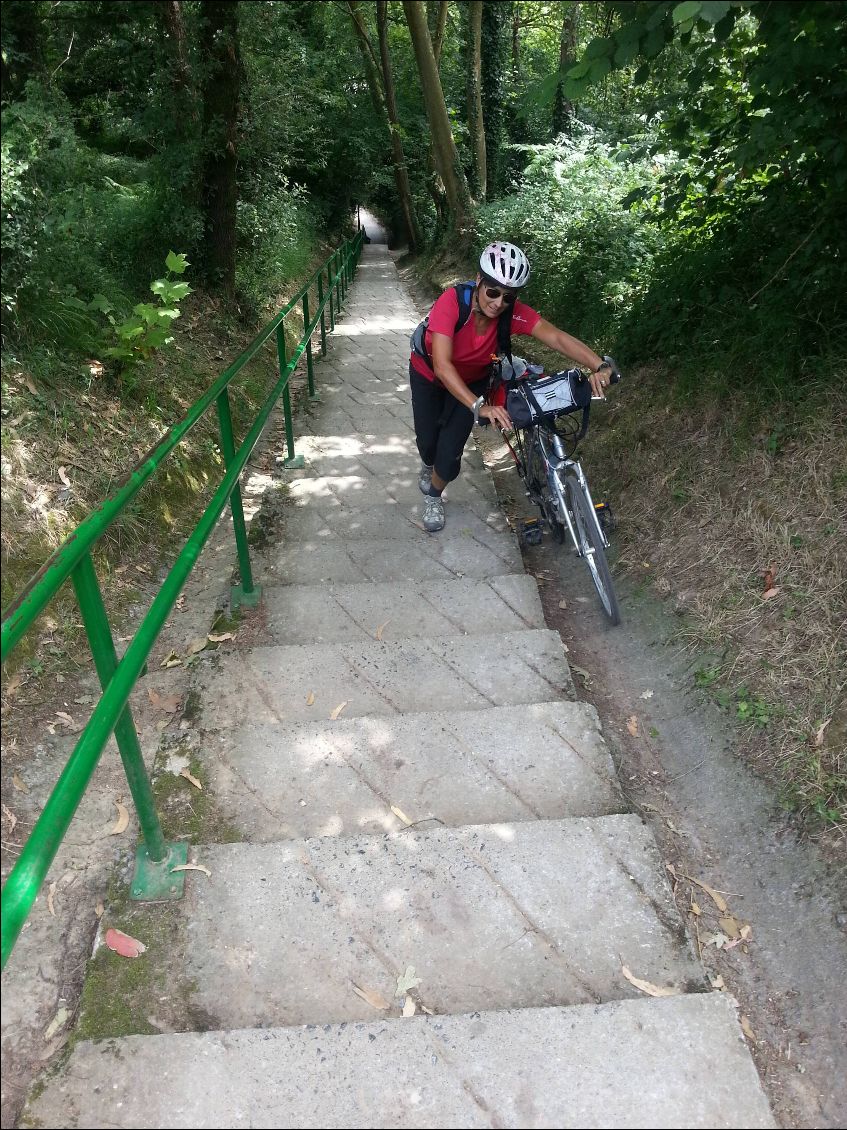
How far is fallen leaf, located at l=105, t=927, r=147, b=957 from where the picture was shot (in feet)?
6.02

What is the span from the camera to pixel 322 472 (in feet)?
16.9

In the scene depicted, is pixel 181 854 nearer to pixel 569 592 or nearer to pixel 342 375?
pixel 569 592

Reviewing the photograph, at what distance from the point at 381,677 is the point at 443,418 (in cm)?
174

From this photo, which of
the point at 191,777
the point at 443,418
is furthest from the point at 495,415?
the point at 191,777

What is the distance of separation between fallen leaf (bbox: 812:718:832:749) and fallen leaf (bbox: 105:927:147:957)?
2.03 metres

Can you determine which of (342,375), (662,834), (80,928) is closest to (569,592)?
(662,834)

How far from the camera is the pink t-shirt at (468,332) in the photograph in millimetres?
3564

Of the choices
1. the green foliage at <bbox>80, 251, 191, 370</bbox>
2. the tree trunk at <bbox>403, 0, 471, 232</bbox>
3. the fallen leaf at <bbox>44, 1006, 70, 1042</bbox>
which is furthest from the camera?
the tree trunk at <bbox>403, 0, 471, 232</bbox>

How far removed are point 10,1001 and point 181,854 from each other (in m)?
0.47

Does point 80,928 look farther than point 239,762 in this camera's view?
No

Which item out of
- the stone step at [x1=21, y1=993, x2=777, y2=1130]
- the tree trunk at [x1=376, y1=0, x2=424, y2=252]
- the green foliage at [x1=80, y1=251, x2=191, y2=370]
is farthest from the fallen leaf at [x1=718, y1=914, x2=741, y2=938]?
the tree trunk at [x1=376, y1=0, x2=424, y2=252]

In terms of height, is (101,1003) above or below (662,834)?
above

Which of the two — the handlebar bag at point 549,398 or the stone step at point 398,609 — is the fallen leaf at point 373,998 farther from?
the handlebar bag at point 549,398

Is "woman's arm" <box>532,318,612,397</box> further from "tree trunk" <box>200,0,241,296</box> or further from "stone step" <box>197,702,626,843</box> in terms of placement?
"tree trunk" <box>200,0,241,296</box>
